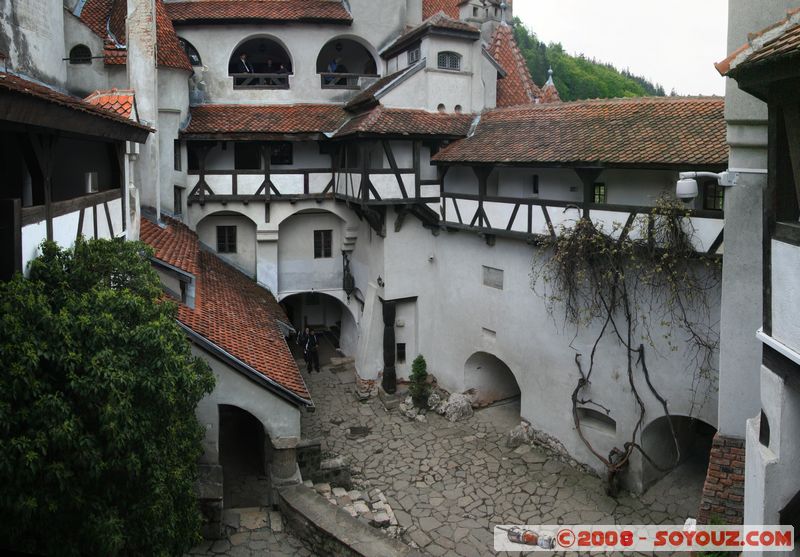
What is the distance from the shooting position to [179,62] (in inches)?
780

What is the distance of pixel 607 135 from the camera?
14.0m

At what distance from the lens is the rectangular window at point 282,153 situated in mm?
21844

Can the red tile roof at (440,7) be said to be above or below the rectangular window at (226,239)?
above

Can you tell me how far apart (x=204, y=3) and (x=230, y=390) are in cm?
1567

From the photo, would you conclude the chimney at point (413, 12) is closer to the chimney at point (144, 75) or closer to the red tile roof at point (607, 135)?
the red tile roof at point (607, 135)

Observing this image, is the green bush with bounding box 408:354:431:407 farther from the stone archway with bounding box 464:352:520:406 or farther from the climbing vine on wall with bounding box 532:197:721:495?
the climbing vine on wall with bounding box 532:197:721:495

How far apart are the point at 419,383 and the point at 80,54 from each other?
12.5m

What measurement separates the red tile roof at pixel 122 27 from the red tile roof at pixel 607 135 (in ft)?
28.0

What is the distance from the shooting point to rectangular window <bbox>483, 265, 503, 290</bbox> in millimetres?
17188

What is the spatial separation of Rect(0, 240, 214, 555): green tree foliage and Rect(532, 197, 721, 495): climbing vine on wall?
28.2 ft

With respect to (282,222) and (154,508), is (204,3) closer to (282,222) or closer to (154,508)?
(282,222)

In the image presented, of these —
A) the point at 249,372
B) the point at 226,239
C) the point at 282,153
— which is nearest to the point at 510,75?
the point at 282,153

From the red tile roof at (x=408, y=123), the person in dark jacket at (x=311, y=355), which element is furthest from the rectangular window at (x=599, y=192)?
the person in dark jacket at (x=311, y=355)

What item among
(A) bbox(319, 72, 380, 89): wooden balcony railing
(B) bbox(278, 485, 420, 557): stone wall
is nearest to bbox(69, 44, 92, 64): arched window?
(A) bbox(319, 72, 380, 89): wooden balcony railing
